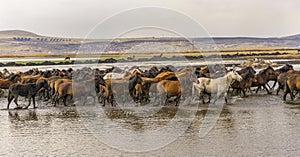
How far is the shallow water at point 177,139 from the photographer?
831cm

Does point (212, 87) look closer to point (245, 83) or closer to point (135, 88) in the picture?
point (135, 88)

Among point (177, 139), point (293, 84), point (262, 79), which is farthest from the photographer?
point (262, 79)

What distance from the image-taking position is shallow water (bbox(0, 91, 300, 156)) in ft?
27.3

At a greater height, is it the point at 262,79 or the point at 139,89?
the point at 262,79

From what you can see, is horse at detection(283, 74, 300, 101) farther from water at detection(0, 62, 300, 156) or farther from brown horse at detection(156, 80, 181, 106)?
brown horse at detection(156, 80, 181, 106)

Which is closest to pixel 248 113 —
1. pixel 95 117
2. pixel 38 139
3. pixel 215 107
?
pixel 215 107

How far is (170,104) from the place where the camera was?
1564 cm

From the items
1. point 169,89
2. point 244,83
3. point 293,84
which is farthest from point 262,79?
point 169,89

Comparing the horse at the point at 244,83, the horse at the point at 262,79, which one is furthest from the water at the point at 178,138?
the horse at the point at 262,79

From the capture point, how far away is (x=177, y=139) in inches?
368

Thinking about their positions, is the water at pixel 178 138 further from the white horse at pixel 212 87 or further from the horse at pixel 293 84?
the horse at pixel 293 84

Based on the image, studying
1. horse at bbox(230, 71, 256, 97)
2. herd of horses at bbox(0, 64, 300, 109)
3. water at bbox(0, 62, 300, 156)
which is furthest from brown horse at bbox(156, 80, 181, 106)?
horse at bbox(230, 71, 256, 97)

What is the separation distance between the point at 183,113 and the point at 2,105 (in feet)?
24.0

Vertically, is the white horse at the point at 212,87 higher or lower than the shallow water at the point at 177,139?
higher
